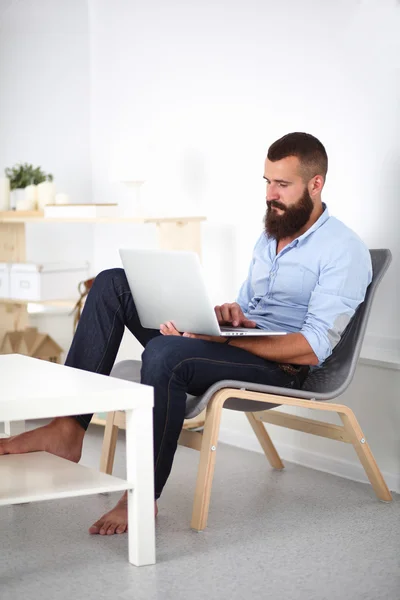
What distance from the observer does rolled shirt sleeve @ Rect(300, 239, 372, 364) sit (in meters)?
2.59

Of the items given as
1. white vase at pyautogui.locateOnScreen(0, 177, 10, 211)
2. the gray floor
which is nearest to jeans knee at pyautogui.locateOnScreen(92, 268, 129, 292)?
the gray floor

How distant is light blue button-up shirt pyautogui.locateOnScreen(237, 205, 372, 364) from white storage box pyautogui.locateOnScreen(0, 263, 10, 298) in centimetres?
157

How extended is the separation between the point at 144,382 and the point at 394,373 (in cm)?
93

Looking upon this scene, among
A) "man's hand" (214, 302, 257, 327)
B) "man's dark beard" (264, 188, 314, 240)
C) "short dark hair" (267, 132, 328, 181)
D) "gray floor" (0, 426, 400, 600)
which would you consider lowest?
"gray floor" (0, 426, 400, 600)

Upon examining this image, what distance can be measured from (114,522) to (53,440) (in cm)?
27

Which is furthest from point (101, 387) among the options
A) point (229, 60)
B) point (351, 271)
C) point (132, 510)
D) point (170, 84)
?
point (170, 84)

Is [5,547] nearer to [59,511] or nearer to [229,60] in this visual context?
[59,511]

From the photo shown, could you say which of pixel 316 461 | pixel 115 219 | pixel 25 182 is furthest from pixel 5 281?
pixel 316 461

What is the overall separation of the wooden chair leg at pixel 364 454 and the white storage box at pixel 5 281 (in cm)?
201

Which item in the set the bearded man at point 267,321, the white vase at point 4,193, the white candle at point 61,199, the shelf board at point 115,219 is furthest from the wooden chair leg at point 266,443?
the white vase at point 4,193

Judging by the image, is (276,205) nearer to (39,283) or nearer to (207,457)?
(207,457)

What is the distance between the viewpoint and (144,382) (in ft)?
8.09

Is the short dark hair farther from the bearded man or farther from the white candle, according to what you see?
the white candle

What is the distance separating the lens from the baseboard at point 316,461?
9.81 ft
